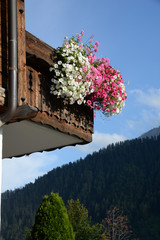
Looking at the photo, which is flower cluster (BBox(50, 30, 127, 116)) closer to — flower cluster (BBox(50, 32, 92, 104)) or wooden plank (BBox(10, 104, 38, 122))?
A: flower cluster (BBox(50, 32, 92, 104))

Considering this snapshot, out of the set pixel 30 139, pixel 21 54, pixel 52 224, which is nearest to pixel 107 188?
pixel 52 224

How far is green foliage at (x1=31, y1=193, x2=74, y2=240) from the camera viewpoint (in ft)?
30.6

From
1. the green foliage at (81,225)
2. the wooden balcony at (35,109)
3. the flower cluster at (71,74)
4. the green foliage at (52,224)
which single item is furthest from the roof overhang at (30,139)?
the green foliage at (81,225)

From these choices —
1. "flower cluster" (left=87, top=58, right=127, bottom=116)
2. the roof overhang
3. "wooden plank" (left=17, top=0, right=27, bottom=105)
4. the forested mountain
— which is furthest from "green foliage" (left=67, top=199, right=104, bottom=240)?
the forested mountain

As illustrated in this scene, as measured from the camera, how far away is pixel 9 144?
31.5 ft

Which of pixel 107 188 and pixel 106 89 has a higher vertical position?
pixel 107 188

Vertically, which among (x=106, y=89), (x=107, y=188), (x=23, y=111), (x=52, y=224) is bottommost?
(x=52, y=224)

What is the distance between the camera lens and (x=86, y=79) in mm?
8352

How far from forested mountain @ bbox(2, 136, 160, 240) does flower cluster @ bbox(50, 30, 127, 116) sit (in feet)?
397

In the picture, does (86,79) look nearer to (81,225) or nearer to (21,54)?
(21,54)

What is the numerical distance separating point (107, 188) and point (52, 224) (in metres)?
148

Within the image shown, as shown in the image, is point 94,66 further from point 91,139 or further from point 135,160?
point 135,160

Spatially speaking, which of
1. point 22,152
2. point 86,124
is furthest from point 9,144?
point 86,124

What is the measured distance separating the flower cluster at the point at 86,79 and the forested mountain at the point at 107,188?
121 m
